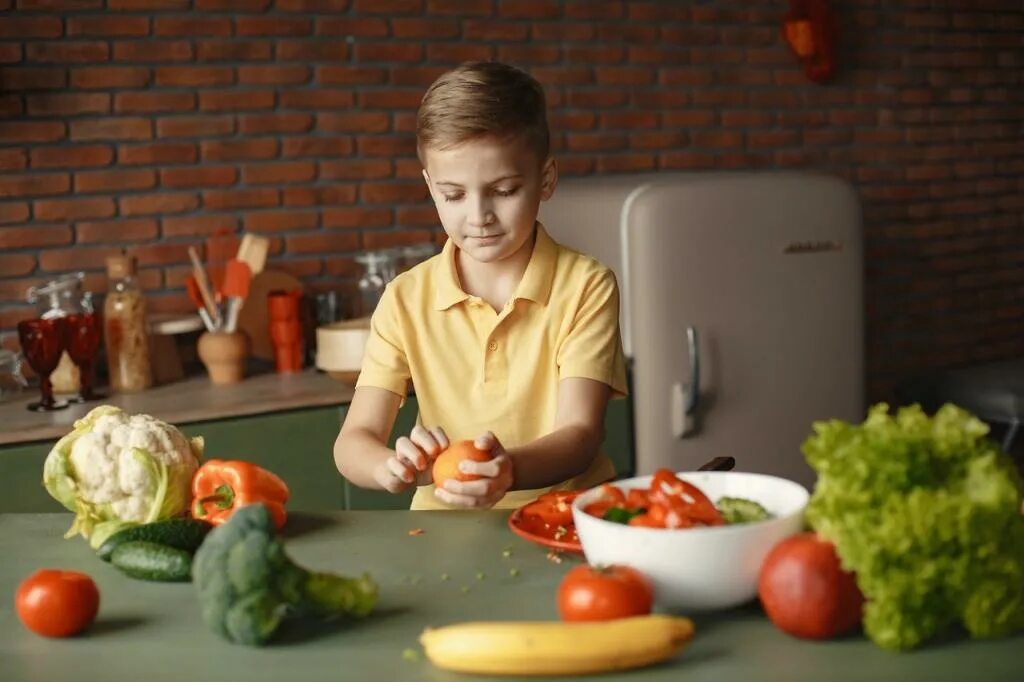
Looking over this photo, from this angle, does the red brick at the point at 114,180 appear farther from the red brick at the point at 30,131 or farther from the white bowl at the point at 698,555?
the white bowl at the point at 698,555

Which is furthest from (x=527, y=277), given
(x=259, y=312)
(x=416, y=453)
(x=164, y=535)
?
(x=259, y=312)

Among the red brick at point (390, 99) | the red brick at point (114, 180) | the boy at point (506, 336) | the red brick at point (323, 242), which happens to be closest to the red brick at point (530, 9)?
the red brick at point (390, 99)

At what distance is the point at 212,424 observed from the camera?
310 cm

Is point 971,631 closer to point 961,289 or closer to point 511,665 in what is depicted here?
point 511,665

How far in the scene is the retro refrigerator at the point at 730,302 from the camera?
11.6 ft

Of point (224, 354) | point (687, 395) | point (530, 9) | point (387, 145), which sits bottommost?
point (687, 395)

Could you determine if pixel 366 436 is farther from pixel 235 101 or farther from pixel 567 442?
pixel 235 101

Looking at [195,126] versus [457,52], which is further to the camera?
[457,52]

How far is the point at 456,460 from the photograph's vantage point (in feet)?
5.30

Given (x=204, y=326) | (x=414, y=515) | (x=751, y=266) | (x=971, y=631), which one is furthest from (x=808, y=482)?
(x=971, y=631)

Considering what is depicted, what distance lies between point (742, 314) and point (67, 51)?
1973mm

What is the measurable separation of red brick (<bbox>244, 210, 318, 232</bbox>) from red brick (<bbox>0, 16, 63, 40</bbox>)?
2.36ft

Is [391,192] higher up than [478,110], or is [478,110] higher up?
[478,110]

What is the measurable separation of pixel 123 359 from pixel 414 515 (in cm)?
180
